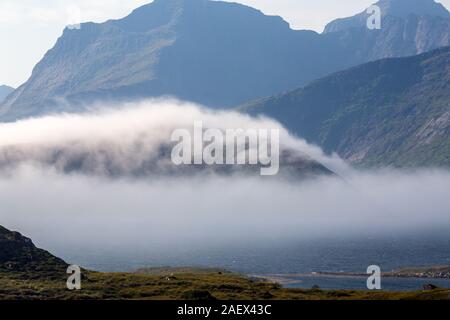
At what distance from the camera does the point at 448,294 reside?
589ft
